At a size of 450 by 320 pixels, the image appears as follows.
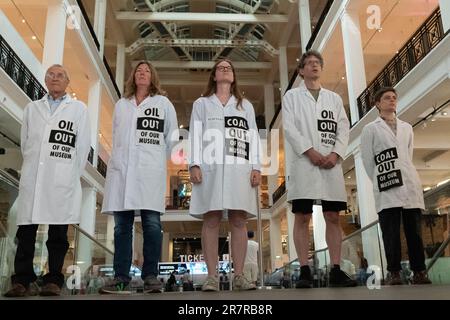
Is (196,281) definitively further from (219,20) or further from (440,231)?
(440,231)

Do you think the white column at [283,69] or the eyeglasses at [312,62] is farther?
the white column at [283,69]

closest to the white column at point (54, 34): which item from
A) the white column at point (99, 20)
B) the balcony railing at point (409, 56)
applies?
the white column at point (99, 20)

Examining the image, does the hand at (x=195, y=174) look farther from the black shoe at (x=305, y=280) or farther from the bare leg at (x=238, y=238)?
the black shoe at (x=305, y=280)

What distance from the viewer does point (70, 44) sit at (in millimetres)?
17172

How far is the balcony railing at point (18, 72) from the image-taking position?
1128 cm

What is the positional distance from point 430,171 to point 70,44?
50.7 feet

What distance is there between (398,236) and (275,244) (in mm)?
23172

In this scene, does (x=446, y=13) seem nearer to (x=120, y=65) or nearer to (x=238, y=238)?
(x=238, y=238)

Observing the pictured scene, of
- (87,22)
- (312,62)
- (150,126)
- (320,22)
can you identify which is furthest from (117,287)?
(320,22)

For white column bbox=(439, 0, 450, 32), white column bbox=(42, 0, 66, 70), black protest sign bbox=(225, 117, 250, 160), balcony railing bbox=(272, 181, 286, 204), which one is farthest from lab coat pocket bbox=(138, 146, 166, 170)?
balcony railing bbox=(272, 181, 286, 204)

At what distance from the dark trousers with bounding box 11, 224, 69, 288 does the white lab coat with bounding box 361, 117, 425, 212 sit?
3016 mm

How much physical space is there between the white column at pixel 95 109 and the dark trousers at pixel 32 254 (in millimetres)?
16409

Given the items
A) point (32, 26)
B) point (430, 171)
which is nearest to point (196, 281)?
point (430, 171)

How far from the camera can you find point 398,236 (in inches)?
173
